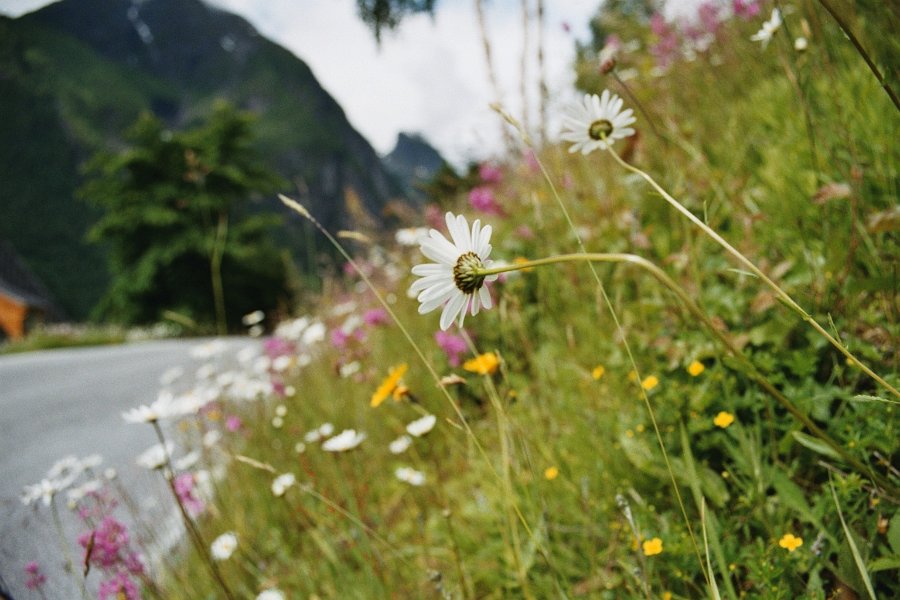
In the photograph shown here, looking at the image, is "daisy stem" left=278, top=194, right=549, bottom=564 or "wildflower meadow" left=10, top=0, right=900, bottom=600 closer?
"daisy stem" left=278, top=194, right=549, bottom=564

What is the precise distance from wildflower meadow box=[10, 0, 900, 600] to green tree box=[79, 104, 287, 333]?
1378cm

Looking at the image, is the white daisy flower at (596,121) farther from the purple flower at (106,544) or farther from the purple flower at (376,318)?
the purple flower at (376,318)

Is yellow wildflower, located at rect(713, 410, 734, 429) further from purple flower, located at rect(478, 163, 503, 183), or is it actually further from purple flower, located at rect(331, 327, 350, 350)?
purple flower, located at rect(478, 163, 503, 183)

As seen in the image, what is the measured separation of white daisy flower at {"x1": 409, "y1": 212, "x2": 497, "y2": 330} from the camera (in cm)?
47

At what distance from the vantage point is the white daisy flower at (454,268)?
466 millimetres

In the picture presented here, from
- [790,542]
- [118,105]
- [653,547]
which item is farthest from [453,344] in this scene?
[118,105]

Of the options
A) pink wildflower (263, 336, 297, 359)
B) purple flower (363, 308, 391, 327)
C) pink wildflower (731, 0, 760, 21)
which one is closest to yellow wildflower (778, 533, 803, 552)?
purple flower (363, 308, 391, 327)

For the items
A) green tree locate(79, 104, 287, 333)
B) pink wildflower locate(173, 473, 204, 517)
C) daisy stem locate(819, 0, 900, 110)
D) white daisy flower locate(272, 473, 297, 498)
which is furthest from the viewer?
green tree locate(79, 104, 287, 333)

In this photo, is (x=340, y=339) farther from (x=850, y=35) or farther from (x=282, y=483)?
(x=850, y=35)

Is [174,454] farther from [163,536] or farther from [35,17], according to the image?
[35,17]

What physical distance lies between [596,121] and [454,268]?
18.0 inches

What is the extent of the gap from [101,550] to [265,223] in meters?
16.2

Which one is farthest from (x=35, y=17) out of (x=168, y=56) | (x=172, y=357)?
(x=172, y=357)

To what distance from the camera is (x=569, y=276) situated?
1777 mm
